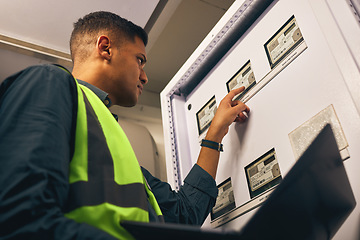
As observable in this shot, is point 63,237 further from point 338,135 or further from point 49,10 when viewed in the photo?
point 49,10

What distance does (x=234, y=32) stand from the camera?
1.55m

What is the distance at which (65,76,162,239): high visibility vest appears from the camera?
0.65 m

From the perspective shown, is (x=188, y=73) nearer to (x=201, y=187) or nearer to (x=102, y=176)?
(x=201, y=187)

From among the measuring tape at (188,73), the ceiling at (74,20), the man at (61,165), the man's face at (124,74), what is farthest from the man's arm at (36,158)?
the ceiling at (74,20)

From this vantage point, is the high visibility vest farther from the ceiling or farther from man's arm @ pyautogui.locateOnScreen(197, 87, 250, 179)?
the ceiling

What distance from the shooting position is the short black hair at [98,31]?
145 cm

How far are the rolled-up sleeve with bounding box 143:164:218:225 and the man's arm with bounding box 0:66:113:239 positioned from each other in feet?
2.18

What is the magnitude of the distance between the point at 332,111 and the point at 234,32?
0.70 meters

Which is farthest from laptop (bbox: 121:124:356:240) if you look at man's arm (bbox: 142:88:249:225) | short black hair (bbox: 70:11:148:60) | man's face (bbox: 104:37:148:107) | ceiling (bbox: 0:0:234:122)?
ceiling (bbox: 0:0:234:122)

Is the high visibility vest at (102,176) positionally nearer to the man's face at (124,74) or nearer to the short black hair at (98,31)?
the man's face at (124,74)

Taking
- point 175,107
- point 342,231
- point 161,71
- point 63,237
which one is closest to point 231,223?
point 342,231

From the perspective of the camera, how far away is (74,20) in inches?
81.4

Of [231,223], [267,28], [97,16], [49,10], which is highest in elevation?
[49,10]

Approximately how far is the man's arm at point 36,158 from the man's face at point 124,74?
1.65 ft
